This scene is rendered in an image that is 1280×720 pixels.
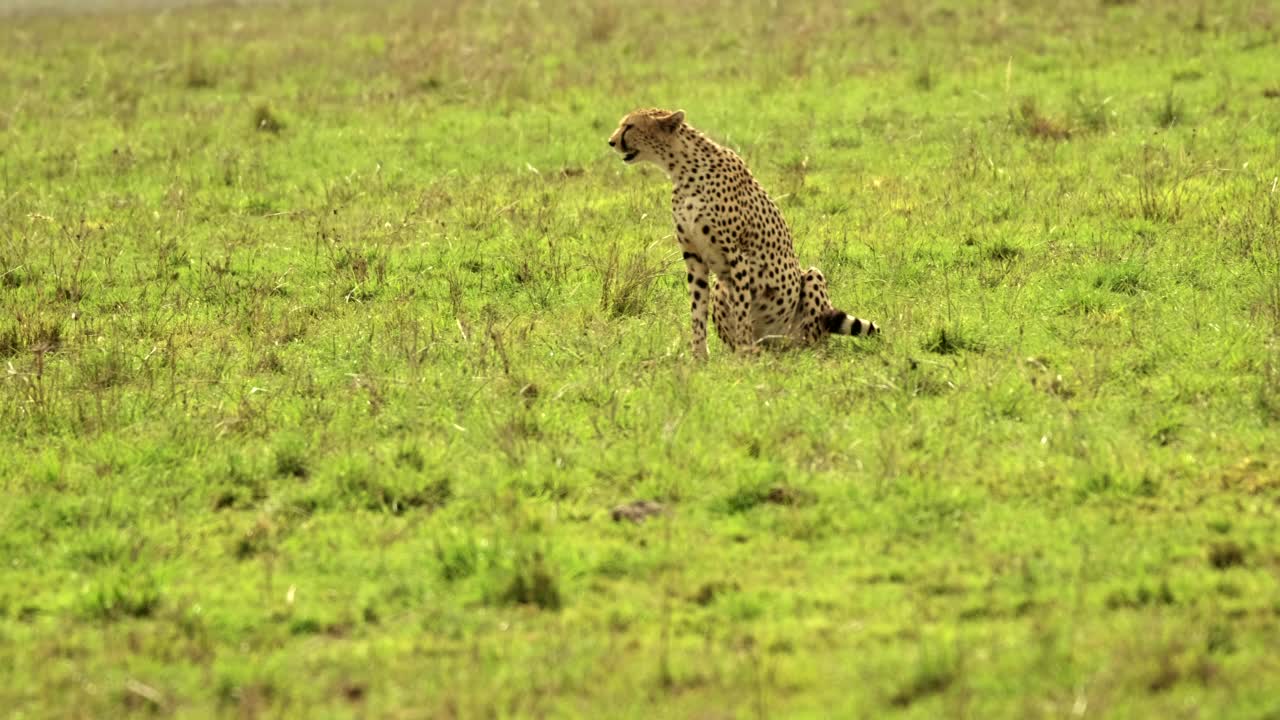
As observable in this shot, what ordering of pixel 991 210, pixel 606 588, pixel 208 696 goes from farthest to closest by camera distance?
pixel 991 210 → pixel 606 588 → pixel 208 696

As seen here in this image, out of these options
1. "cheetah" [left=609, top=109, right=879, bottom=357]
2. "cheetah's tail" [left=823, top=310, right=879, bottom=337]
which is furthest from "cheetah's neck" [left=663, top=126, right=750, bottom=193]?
"cheetah's tail" [left=823, top=310, right=879, bottom=337]

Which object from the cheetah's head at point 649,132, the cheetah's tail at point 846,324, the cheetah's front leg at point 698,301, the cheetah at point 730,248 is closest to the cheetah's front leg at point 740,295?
the cheetah at point 730,248

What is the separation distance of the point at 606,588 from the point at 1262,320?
375 cm

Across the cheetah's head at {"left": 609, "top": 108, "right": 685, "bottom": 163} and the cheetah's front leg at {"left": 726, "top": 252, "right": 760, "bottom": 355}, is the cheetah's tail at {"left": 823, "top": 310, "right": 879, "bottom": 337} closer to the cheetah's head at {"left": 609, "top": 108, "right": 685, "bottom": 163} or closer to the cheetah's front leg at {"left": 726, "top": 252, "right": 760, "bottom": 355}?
the cheetah's front leg at {"left": 726, "top": 252, "right": 760, "bottom": 355}

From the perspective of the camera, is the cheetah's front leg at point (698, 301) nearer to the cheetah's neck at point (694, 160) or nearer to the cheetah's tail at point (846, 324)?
the cheetah's neck at point (694, 160)

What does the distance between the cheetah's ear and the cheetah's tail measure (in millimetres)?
1101

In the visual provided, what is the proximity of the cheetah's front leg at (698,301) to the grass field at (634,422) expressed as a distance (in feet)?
0.47

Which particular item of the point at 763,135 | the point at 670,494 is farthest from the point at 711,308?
the point at 763,135

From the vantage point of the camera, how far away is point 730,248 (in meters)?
7.67

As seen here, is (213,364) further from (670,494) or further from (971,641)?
(971,641)

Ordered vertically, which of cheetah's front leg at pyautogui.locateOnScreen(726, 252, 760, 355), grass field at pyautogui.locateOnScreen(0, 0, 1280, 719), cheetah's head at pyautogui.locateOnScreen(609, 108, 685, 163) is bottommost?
grass field at pyautogui.locateOnScreen(0, 0, 1280, 719)

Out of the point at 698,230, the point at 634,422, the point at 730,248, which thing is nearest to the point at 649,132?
the point at 698,230

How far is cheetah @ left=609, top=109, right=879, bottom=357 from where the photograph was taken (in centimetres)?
766

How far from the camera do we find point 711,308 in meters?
8.02
